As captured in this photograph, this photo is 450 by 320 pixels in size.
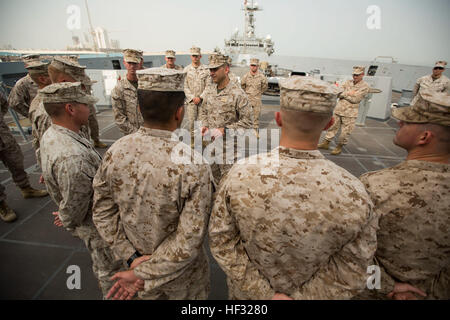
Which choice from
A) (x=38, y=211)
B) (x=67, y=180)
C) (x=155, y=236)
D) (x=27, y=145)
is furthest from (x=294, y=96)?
(x=27, y=145)

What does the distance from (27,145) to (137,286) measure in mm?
5903

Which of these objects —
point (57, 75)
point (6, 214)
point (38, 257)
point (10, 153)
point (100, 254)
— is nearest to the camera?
point (100, 254)

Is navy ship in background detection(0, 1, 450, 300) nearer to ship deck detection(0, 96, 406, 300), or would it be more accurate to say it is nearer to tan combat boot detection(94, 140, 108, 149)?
ship deck detection(0, 96, 406, 300)

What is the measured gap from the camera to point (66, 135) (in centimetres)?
160

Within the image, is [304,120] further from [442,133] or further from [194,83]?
[194,83]

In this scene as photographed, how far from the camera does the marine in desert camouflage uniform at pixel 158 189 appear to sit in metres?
1.16

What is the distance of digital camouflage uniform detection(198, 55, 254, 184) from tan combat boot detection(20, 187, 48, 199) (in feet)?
9.39

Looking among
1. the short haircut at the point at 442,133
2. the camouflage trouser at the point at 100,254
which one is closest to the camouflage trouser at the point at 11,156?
the camouflage trouser at the point at 100,254

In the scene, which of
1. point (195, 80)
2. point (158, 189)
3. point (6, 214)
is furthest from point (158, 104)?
point (195, 80)

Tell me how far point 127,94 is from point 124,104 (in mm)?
176

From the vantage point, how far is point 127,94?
334 centimetres

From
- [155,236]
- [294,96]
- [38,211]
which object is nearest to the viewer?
[294,96]

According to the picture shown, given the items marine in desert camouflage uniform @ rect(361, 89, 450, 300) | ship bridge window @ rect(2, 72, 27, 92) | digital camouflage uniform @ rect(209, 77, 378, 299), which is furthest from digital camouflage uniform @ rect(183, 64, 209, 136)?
ship bridge window @ rect(2, 72, 27, 92)

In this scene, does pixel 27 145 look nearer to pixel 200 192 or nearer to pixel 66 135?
pixel 66 135
